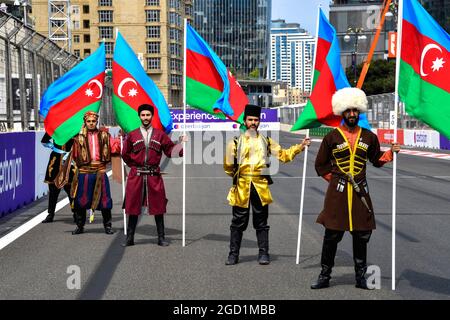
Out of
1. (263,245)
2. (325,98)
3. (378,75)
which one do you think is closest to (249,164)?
A: (263,245)

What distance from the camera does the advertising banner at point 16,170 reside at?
11188 mm

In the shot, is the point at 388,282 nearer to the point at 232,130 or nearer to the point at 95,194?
the point at 95,194

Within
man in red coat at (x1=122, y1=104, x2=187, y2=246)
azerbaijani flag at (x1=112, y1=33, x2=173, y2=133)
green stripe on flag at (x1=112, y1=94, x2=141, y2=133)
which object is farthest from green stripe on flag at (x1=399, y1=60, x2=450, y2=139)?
green stripe on flag at (x1=112, y1=94, x2=141, y2=133)

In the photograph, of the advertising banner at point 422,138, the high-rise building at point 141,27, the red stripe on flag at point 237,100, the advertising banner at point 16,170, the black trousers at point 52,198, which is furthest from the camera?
the high-rise building at point 141,27

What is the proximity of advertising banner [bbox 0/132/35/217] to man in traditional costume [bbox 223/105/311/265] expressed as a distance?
4.86 metres

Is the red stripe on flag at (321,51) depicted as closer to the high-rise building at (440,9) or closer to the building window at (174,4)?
the high-rise building at (440,9)

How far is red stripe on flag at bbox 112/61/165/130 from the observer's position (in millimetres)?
9523

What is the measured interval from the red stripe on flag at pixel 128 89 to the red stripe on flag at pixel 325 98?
2675 millimetres

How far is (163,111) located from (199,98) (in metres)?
0.82

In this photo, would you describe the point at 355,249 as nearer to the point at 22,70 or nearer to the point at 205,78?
the point at 205,78

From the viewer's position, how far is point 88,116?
961 cm

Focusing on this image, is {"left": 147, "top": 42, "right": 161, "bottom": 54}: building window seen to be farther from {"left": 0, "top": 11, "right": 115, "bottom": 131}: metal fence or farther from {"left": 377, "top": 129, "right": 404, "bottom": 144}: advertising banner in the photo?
{"left": 0, "top": 11, "right": 115, "bottom": 131}: metal fence

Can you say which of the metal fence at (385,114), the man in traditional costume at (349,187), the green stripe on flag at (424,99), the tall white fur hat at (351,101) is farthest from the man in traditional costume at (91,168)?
the metal fence at (385,114)

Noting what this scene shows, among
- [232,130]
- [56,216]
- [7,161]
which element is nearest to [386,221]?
[56,216]
